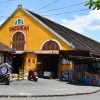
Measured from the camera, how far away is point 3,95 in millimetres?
19312

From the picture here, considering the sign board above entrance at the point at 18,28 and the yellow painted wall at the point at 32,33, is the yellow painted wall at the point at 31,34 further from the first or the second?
the sign board above entrance at the point at 18,28

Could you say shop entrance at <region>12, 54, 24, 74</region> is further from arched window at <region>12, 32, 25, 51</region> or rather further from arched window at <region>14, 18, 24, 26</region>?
arched window at <region>14, 18, 24, 26</region>

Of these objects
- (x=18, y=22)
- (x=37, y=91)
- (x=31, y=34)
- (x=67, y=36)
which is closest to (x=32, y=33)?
(x=31, y=34)

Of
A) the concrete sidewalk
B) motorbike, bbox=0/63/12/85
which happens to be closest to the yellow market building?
motorbike, bbox=0/63/12/85

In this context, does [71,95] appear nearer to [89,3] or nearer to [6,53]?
[89,3]

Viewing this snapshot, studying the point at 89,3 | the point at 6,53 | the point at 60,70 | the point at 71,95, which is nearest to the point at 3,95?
the point at 71,95

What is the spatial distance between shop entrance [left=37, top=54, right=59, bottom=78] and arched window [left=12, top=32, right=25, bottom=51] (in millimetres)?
3985

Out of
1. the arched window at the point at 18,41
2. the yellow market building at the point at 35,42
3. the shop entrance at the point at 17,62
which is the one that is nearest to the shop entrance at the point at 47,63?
the yellow market building at the point at 35,42

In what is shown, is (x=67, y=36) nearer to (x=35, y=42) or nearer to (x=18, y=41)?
(x=35, y=42)

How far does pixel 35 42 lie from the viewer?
4634 cm

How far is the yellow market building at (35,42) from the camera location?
43.1 metres

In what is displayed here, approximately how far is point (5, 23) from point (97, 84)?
2063cm

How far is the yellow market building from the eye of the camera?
43.1 metres

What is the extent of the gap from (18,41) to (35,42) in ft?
9.30
